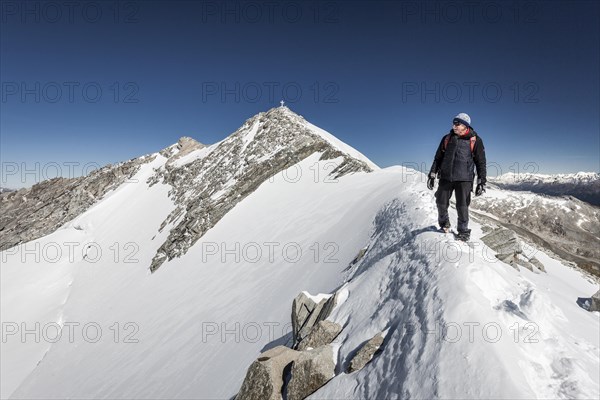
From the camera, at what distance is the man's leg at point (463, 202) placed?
8.34m

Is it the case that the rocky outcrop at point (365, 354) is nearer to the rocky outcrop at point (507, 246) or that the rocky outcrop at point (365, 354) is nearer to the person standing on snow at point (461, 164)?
the person standing on snow at point (461, 164)

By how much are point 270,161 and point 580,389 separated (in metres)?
31.8

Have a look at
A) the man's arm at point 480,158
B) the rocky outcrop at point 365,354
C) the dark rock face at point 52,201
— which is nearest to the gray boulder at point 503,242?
the man's arm at point 480,158

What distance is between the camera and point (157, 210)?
43.9 m

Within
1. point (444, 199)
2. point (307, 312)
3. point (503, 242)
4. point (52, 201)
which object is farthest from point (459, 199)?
point (52, 201)

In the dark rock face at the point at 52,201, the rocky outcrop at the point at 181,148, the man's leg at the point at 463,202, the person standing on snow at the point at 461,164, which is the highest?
the rocky outcrop at the point at 181,148

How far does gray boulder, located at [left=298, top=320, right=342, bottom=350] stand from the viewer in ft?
23.5

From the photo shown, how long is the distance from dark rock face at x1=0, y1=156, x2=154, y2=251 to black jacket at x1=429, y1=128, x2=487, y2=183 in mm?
56018

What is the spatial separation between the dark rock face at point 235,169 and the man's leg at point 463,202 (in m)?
18.8

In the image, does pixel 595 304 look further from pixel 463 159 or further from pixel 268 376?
pixel 268 376

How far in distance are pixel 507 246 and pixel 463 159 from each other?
4406 millimetres

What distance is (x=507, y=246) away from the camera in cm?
1059

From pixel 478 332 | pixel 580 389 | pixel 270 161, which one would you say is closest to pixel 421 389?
pixel 478 332

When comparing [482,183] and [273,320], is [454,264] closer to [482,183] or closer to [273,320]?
[482,183]
